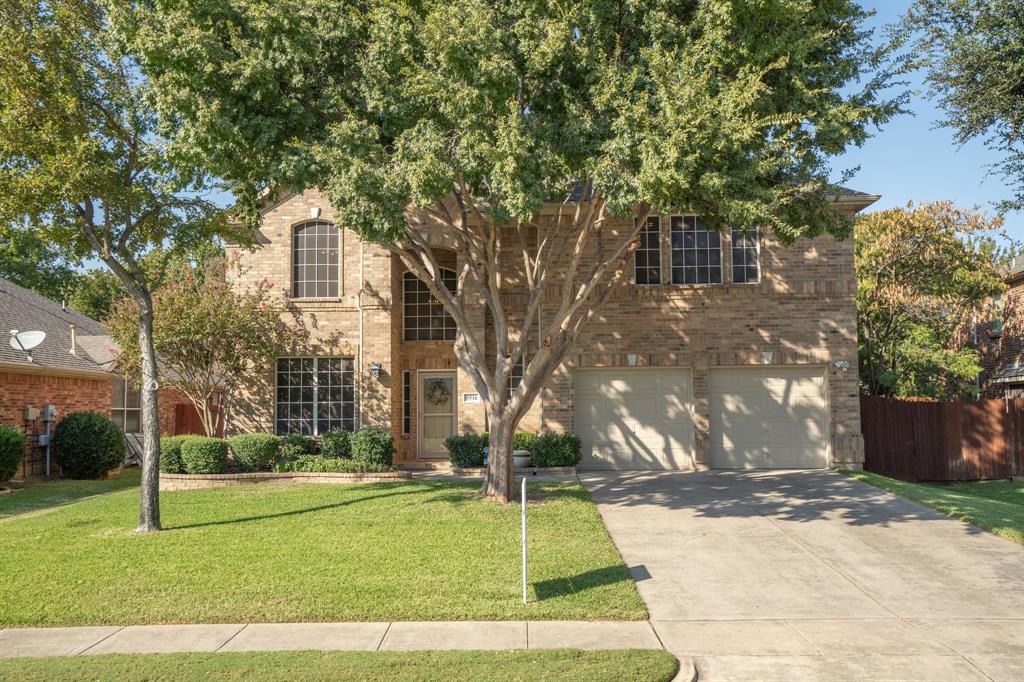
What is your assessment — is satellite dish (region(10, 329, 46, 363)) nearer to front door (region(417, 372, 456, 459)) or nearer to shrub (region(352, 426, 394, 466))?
shrub (region(352, 426, 394, 466))

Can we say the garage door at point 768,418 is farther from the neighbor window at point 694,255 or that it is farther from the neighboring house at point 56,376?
the neighboring house at point 56,376

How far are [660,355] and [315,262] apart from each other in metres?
8.22

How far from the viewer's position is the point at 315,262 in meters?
18.7

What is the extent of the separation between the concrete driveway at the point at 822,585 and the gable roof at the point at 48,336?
587 inches

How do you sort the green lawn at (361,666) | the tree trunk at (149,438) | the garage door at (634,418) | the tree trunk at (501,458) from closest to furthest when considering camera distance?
the green lawn at (361,666) < the tree trunk at (149,438) < the tree trunk at (501,458) < the garage door at (634,418)

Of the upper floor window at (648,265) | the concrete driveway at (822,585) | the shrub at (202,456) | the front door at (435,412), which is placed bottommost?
the concrete driveway at (822,585)

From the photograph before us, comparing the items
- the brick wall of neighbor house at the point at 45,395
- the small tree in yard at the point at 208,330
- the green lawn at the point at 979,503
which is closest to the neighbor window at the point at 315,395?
the small tree in yard at the point at 208,330

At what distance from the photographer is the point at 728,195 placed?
1055 centimetres

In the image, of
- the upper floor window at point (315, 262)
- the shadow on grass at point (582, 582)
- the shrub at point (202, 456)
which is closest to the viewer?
the shadow on grass at point (582, 582)

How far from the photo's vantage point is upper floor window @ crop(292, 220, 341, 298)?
18656mm

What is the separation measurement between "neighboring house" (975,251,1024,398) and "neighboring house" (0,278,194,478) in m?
23.6

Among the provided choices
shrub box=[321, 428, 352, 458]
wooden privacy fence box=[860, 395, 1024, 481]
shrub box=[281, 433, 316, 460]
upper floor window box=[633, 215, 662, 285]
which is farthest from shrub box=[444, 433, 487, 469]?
wooden privacy fence box=[860, 395, 1024, 481]

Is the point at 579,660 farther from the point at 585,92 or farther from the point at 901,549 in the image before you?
the point at 585,92

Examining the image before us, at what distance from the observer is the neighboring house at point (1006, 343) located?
22.1 metres
